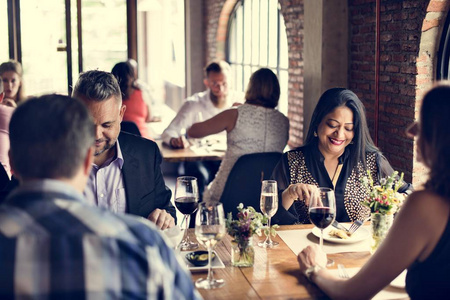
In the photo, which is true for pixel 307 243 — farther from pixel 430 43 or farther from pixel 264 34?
pixel 264 34

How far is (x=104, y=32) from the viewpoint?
21.6 ft

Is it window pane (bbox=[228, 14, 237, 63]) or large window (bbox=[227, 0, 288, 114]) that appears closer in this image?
large window (bbox=[227, 0, 288, 114])

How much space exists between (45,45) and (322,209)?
15.1ft

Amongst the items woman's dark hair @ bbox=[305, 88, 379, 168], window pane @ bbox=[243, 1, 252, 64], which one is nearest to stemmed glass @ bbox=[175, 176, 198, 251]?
woman's dark hair @ bbox=[305, 88, 379, 168]

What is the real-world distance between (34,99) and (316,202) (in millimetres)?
1134

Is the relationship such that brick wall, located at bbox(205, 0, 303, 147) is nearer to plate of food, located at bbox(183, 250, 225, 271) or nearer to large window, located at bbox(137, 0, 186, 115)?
plate of food, located at bbox(183, 250, 225, 271)

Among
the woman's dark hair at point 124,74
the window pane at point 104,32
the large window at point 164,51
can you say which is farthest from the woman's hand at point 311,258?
the large window at point 164,51

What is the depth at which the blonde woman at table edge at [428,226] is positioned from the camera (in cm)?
157

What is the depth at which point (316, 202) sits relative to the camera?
6.89 feet

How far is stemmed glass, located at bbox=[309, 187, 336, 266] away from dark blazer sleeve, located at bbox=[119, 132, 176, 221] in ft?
2.43

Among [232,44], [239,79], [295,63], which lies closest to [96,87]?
[295,63]

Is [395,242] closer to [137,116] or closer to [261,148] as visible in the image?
[261,148]

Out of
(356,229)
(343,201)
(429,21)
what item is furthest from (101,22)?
(356,229)

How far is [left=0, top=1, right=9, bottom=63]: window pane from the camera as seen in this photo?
6066mm
